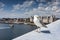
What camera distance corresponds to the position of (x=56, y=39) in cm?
97

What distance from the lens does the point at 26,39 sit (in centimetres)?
92

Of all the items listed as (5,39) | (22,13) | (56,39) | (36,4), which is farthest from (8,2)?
(56,39)

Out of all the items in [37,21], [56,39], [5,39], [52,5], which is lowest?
[5,39]

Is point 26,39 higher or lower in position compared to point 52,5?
lower

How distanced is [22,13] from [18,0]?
0.54m

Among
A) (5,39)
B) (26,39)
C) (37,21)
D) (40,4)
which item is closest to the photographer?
(26,39)

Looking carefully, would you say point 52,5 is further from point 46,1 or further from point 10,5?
point 10,5

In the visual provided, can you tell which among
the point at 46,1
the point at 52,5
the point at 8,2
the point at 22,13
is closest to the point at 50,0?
the point at 46,1

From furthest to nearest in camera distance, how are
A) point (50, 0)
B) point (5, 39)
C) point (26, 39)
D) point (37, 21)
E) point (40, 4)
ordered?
point (5, 39) → point (40, 4) → point (50, 0) → point (37, 21) → point (26, 39)

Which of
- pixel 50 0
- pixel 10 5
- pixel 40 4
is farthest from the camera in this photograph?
pixel 10 5

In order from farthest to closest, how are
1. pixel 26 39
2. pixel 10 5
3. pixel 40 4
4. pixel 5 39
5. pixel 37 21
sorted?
1. pixel 5 39
2. pixel 10 5
3. pixel 40 4
4. pixel 37 21
5. pixel 26 39

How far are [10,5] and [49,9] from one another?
1625 millimetres

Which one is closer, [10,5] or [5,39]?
[10,5]

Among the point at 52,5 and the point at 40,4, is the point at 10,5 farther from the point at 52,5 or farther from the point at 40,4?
the point at 52,5
